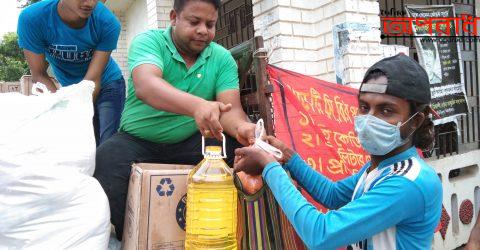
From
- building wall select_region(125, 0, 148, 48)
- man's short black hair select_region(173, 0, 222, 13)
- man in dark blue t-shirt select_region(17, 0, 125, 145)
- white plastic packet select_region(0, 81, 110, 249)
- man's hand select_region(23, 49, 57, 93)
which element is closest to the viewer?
white plastic packet select_region(0, 81, 110, 249)

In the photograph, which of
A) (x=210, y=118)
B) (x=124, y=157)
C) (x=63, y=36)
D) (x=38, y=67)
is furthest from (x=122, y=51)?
(x=210, y=118)

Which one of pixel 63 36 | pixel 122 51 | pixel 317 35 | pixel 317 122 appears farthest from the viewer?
pixel 122 51

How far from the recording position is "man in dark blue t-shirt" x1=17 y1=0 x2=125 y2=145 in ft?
8.34

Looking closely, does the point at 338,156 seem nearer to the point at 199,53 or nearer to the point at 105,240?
the point at 199,53

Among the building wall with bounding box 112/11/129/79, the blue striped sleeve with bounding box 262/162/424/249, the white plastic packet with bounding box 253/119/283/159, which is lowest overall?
the blue striped sleeve with bounding box 262/162/424/249

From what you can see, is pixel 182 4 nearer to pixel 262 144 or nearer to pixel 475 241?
pixel 262 144

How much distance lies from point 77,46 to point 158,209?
1.42m

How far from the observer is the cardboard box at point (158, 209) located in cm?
178

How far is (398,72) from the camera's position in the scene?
1.64 m

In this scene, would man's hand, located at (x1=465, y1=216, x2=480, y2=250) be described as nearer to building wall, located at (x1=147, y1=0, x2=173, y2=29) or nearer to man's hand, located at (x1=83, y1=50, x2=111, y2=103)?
man's hand, located at (x1=83, y1=50, x2=111, y2=103)

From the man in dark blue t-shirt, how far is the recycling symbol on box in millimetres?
1068

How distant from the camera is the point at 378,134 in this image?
1679 mm

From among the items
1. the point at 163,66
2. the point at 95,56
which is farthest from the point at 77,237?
the point at 95,56

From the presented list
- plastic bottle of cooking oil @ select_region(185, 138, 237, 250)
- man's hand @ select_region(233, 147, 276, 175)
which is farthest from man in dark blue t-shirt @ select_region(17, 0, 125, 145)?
man's hand @ select_region(233, 147, 276, 175)
